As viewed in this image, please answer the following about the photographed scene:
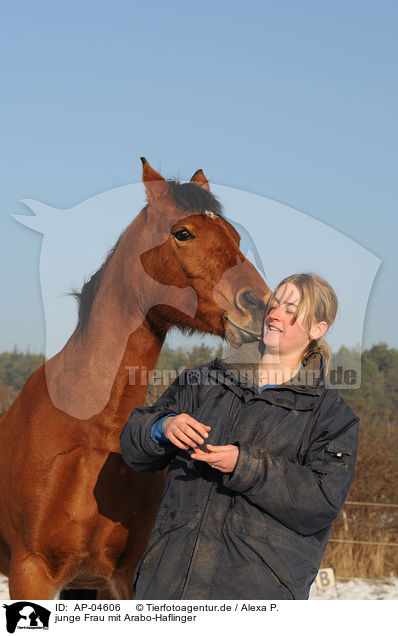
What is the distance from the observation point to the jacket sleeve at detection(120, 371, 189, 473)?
220 cm

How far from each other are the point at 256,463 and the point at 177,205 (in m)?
1.46

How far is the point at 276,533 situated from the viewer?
2.02m

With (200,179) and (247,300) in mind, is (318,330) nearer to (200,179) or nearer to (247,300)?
(247,300)

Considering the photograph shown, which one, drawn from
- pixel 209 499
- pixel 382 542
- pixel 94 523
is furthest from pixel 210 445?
pixel 382 542

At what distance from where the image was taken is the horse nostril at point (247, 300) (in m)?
2.71

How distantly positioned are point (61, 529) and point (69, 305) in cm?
106

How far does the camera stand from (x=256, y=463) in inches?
77.1

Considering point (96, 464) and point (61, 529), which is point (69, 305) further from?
point (61, 529)

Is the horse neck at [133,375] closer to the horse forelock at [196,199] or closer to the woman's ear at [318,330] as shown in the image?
the horse forelock at [196,199]

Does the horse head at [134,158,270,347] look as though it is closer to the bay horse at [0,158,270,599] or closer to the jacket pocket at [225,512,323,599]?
the bay horse at [0,158,270,599]

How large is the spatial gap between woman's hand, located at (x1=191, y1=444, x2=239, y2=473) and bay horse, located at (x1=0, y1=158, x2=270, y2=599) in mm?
847
